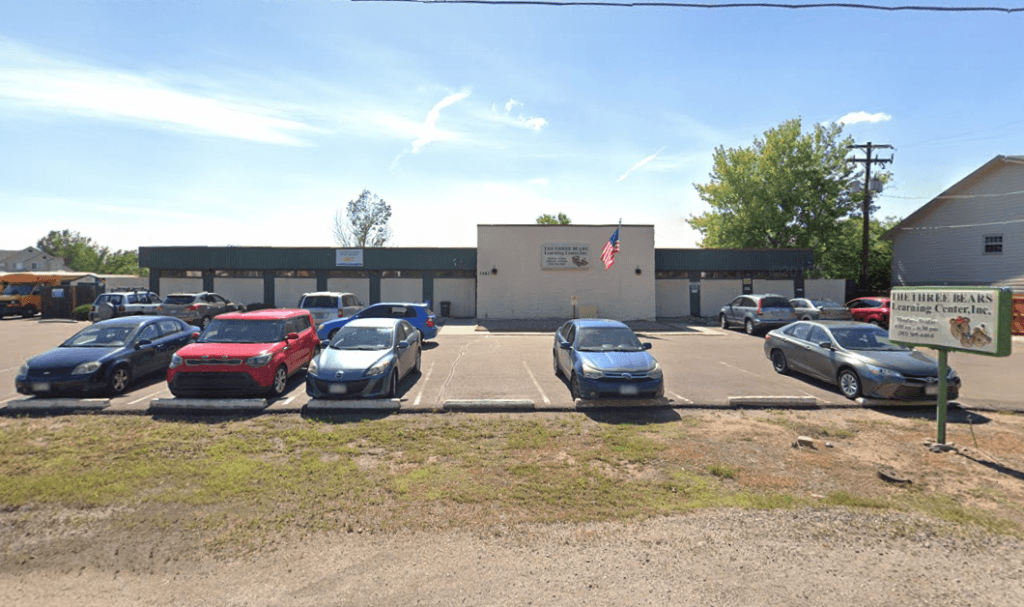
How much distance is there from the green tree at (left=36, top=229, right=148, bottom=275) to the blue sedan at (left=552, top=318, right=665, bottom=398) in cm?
9886

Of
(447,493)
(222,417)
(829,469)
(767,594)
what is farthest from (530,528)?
(222,417)

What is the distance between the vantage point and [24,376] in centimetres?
899

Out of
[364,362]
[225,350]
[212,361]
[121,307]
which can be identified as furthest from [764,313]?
[121,307]

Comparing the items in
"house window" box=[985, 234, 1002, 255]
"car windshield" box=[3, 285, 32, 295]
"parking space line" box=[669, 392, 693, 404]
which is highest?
"house window" box=[985, 234, 1002, 255]

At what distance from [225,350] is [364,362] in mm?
2692

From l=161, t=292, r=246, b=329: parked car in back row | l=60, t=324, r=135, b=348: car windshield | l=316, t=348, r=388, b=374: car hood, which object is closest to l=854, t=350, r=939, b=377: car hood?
l=316, t=348, r=388, b=374: car hood

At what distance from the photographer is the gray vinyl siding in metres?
26.3

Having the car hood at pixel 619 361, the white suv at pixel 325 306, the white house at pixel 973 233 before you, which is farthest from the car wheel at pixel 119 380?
the white house at pixel 973 233

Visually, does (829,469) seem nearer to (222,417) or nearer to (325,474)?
(325,474)

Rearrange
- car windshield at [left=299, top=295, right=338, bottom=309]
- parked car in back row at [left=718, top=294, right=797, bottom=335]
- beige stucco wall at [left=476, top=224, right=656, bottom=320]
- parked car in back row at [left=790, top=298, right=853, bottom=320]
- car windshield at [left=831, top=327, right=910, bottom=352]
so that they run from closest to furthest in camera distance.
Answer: car windshield at [left=831, top=327, right=910, bottom=352], car windshield at [left=299, top=295, right=338, bottom=309], parked car in back row at [left=718, top=294, right=797, bottom=335], parked car in back row at [left=790, top=298, right=853, bottom=320], beige stucco wall at [left=476, top=224, right=656, bottom=320]

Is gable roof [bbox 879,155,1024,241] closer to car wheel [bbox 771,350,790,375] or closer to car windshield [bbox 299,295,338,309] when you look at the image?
car wheel [bbox 771,350,790,375]

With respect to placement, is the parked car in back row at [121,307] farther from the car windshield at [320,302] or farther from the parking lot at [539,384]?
the car windshield at [320,302]

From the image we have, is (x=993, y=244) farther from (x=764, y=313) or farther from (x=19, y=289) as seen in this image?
(x=19, y=289)

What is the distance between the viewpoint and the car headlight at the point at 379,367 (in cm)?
913
